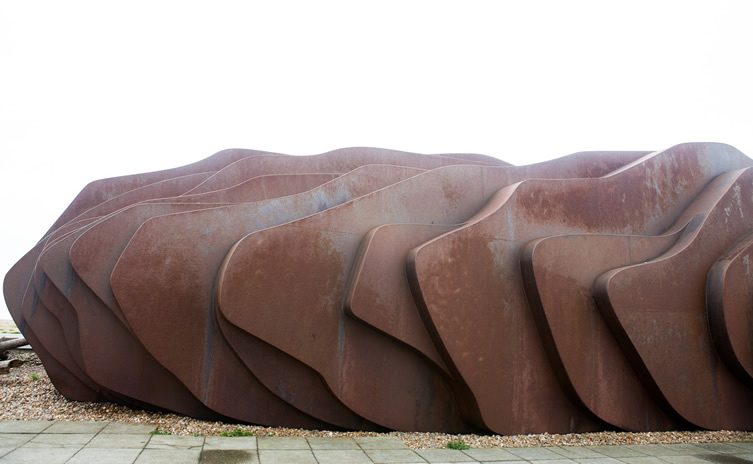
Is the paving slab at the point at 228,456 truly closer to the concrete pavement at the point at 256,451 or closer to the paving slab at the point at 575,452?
the concrete pavement at the point at 256,451

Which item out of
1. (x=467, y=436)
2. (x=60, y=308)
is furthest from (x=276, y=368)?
(x=60, y=308)

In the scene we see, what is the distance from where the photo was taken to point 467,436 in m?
8.87

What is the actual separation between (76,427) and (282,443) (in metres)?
3.25

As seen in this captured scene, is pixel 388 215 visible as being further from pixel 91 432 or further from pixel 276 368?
pixel 91 432

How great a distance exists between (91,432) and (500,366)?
6250 millimetres

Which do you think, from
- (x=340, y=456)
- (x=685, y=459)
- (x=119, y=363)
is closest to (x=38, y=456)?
(x=119, y=363)

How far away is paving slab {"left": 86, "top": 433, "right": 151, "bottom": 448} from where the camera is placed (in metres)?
7.51

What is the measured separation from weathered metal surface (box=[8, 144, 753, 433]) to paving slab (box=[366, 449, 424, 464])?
1022 mm

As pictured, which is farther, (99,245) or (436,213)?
(436,213)

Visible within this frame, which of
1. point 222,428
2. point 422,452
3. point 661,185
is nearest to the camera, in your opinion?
point 422,452

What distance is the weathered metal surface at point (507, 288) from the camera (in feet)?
28.8

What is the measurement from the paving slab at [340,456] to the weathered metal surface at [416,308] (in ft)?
3.44

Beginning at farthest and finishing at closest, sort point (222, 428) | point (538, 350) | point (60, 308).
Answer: point (60, 308)
point (538, 350)
point (222, 428)

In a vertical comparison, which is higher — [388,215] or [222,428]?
[388,215]
